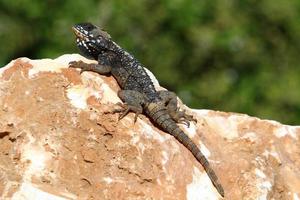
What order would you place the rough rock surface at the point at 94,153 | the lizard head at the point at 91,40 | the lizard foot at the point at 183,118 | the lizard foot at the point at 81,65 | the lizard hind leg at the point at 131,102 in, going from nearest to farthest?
the rough rock surface at the point at 94,153 < the lizard hind leg at the point at 131,102 < the lizard foot at the point at 81,65 < the lizard foot at the point at 183,118 < the lizard head at the point at 91,40

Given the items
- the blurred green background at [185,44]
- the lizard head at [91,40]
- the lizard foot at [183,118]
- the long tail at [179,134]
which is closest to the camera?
the long tail at [179,134]

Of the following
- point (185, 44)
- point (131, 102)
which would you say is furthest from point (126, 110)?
point (185, 44)

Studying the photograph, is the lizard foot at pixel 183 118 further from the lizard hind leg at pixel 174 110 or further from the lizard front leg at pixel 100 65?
the lizard front leg at pixel 100 65

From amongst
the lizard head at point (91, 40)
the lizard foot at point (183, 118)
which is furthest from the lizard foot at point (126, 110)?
the lizard head at point (91, 40)

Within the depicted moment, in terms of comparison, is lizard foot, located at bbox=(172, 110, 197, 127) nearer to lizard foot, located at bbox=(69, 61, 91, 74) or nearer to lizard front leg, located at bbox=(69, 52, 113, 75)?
lizard front leg, located at bbox=(69, 52, 113, 75)

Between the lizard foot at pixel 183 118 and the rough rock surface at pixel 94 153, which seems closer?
the rough rock surface at pixel 94 153

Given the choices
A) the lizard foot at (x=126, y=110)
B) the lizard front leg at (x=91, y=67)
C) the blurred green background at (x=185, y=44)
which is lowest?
the lizard foot at (x=126, y=110)

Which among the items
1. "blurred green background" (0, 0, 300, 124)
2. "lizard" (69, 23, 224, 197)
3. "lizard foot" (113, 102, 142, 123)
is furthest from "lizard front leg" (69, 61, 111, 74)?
"blurred green background" (0, 0, 300, 124)

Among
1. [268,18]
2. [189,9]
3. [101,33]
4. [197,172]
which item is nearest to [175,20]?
[189,9]

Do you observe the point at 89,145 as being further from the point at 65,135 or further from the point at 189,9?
the point at 189,9
